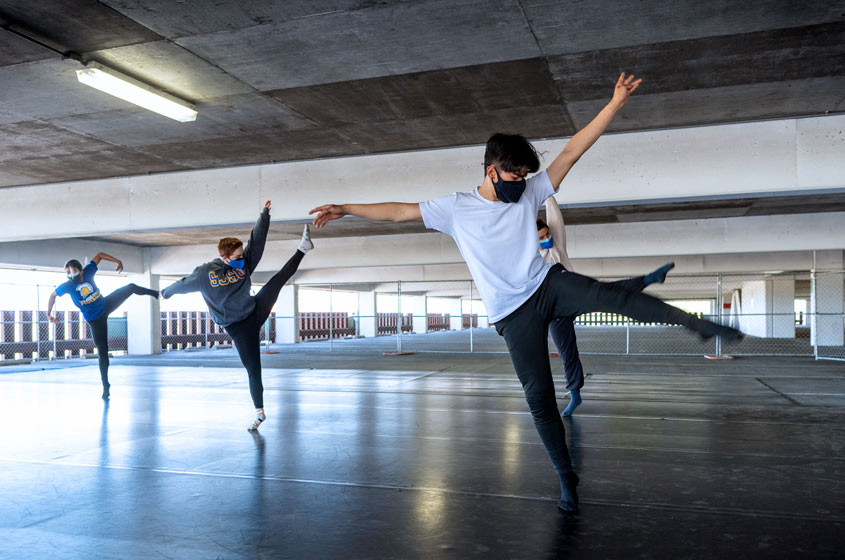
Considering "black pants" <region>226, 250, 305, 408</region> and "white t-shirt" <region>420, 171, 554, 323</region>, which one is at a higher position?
"white t-shirt" <region>420, 171, 554, 323</region>

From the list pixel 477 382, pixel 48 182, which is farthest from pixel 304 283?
pixel 477 382

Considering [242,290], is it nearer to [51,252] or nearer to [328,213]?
[328,213]

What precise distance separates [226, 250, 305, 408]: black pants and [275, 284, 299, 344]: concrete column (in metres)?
21.6

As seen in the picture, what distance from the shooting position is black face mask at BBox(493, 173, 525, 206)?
11.0ft

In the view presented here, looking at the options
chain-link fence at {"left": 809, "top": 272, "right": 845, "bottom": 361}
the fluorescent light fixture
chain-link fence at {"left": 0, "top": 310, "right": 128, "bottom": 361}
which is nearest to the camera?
the fluorescent light fixture

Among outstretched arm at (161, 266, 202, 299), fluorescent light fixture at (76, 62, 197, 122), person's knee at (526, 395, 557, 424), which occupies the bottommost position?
person's knee at (526, 395, 557, 424)

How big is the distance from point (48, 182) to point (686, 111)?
11648 mm

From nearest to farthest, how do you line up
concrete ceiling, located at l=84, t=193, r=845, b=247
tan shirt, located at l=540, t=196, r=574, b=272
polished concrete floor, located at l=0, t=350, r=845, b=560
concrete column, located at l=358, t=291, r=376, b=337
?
1. polished concrete floor, located at l=0, t=350, r=845, b=560
2. tan shirt, located at l=540, t=196, r=574, b=272
3. concrete ceiling, located at l=84, t=193, r=845, b=247
4. concrete column, located at l=358, t=291, r=376, b=337

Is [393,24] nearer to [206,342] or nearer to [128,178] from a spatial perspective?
[128,178]

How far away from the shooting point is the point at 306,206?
10.7 m

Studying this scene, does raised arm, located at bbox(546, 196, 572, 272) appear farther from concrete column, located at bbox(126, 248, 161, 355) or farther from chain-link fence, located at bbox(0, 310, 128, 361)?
chain-link fence, located at bbox(0, 310, 128, 361)

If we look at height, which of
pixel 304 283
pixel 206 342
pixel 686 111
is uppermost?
pixel 686 111

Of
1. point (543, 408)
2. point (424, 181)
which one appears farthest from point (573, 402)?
point (424, 181)

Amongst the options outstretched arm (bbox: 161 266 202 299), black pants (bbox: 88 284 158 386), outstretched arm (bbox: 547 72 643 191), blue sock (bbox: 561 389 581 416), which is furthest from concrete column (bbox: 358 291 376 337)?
outstretched arm (bbox: 547 72 643 191)
